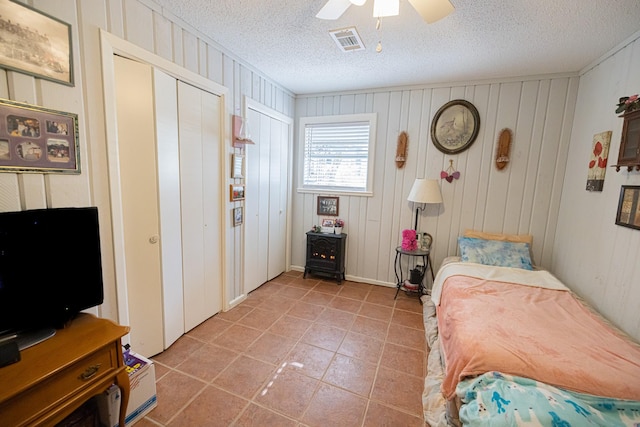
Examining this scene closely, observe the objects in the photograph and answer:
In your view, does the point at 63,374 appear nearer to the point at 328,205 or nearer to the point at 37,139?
the point at 37,139

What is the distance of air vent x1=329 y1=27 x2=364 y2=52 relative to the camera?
2.00 meters

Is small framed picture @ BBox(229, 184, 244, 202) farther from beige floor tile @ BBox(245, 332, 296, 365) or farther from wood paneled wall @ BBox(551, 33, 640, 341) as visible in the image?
wood paneled wall @ BBox(551, 33, 640, 341)

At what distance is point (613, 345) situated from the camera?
1519 mm

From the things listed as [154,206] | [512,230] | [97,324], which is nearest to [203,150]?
[154,206]

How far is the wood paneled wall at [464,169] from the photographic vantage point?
2879 mm

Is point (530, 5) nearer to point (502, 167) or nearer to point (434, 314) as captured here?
point (502, 167)

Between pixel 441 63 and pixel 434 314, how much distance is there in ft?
8.37

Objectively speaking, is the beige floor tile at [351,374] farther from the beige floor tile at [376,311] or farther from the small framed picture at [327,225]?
the small framed picture at [327,225]

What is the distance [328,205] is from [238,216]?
1375 millimetres

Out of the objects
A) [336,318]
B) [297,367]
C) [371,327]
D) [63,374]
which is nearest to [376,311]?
[371,327]

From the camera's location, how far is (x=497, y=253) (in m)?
2.87

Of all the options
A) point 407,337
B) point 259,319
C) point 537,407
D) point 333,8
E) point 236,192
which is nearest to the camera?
point 537,407

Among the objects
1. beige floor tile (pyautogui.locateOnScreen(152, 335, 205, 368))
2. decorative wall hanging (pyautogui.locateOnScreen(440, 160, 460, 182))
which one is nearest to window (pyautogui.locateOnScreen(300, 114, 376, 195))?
decorative wall hanging (pyautogui.locateOnScreen(440, 160, 460, 182))

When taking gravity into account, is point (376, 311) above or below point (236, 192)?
below
